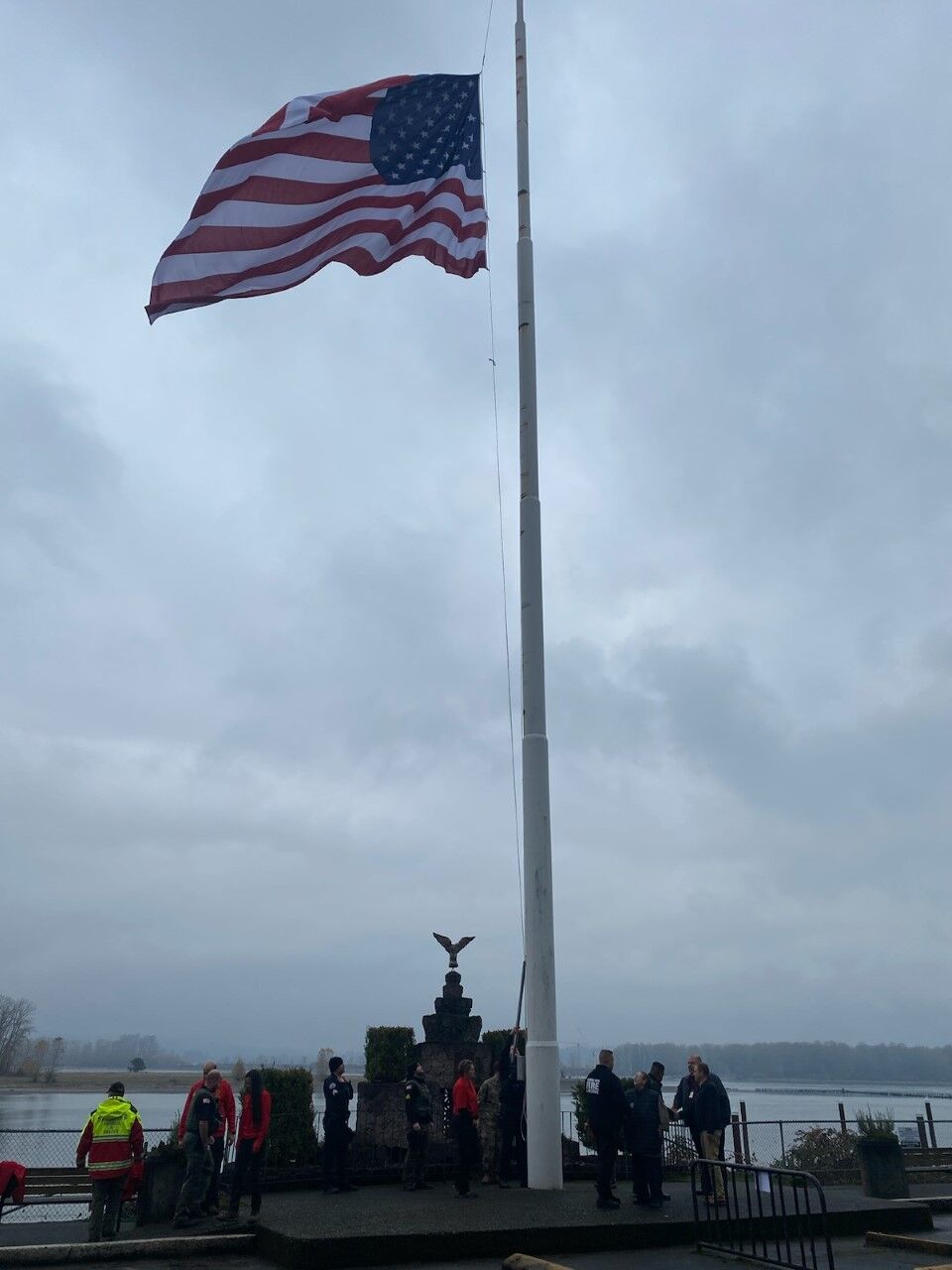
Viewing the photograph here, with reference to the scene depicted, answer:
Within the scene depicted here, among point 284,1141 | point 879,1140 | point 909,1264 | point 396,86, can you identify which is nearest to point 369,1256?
point 909,1264

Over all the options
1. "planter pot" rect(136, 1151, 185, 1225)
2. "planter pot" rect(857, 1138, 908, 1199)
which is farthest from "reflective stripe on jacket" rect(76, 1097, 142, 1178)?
"planter pot" rect(857, 1138, 908, 1199)

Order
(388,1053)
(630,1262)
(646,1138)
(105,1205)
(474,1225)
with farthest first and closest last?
(388,1053), (646,1138), (105,1205), (474,1225), (630,1262)

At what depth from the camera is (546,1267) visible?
26.9 feet

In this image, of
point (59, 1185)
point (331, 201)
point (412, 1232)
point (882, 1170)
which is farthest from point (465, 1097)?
point (331, 201)

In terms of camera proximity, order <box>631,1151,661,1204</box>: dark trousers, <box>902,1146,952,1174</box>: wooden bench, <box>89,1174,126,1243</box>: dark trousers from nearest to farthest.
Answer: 1. <box>89,1174,126,1243</box>: dark trousers
2. <box>631,1151,661,1204</box>: dark trousers
3. <box>902,1146,952,1174</box>: wooden bench

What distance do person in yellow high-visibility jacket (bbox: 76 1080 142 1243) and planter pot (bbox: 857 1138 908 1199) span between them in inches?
373

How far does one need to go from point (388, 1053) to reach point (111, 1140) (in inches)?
320

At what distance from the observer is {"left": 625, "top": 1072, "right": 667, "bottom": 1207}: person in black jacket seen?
38.5 ft

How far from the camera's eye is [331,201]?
45.3ft

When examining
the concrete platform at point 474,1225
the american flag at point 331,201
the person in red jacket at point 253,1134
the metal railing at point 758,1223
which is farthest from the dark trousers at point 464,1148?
the american flag at point 331,201

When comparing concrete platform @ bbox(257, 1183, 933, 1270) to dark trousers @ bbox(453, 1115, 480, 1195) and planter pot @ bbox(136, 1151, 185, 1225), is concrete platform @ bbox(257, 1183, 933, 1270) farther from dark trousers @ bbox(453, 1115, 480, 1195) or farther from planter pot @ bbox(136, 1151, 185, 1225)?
planter pot @ bbox(136, 1151, 185, 1225)

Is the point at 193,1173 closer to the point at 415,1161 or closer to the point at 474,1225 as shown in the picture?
the point at 415,1161

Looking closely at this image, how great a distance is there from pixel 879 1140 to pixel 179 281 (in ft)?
48.0

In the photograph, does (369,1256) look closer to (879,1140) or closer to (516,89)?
(879,1140)
